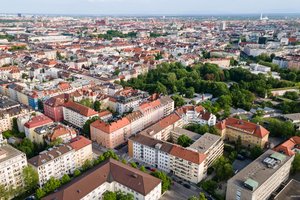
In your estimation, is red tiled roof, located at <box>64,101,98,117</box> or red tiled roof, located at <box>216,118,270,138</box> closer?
red tiled roof, located at <box>216,118,270,138</box>

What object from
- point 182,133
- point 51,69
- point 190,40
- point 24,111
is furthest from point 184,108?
point 190,40

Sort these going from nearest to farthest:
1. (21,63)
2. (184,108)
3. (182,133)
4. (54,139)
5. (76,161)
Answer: (76,161) < (54,139) < (182,133) < (184,108) < (21,63)

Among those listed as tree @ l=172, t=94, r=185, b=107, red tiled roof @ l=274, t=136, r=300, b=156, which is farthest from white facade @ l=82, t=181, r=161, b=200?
tree @ l=172, t=94, r=185, b=107

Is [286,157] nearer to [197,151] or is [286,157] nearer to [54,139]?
[197,151]

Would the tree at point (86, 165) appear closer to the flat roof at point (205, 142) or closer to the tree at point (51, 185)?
the tree at point (51, 185)

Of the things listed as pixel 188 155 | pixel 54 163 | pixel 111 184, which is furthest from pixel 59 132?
pixel 188 155

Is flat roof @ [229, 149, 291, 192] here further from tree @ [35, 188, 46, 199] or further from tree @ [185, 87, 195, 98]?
tree @ [185, 87, 195, 98]

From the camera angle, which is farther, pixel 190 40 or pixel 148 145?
pixel 190 40
